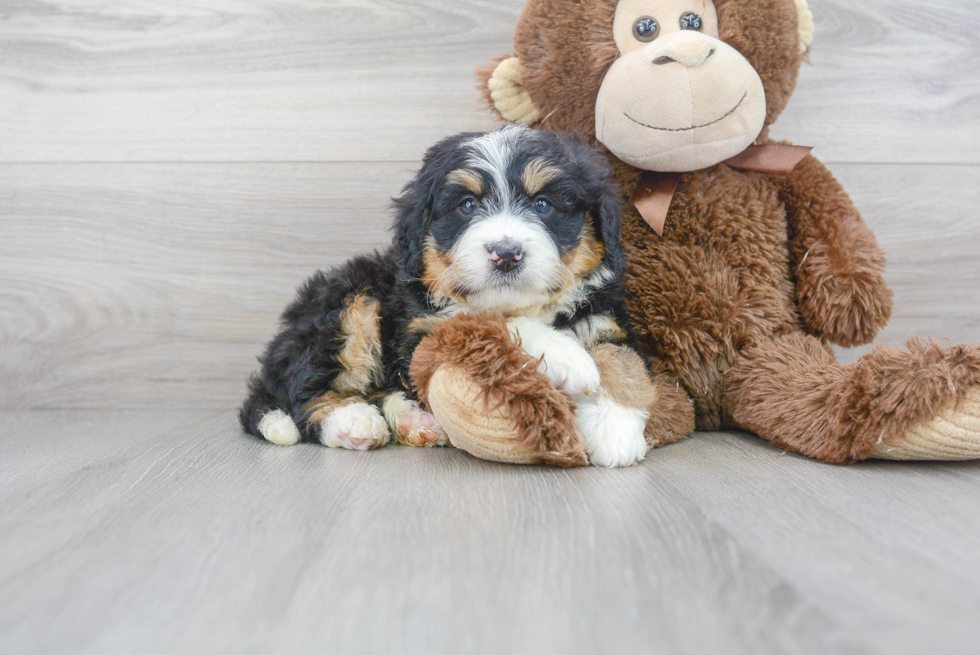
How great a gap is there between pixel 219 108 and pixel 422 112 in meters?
0.72

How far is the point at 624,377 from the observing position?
1577 millimetres

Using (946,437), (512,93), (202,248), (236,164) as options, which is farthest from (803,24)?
(202,248)

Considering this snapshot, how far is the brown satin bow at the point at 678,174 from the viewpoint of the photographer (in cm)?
186

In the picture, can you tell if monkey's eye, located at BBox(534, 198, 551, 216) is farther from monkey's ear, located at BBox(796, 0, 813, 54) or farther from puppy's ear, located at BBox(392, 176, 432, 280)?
monkey's ear, located at BBox(796, 0, 813, 54)

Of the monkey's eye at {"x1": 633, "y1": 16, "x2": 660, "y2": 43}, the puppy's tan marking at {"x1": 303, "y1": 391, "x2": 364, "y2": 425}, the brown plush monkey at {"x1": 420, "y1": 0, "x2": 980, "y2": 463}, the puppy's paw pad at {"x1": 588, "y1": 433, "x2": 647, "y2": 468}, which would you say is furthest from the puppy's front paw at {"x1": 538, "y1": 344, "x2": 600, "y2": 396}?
the monkey's eye at {"x1": 633, "y1": 16, "x2": 660, "y2": 43}

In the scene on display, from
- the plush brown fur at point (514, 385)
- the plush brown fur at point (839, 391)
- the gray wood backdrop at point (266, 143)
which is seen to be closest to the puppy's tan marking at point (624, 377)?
the plush brown fur at point (514, 385)

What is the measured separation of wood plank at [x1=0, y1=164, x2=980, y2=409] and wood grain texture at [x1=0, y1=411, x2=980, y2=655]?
37.8 inches

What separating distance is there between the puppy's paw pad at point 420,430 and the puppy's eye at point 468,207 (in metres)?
0.55

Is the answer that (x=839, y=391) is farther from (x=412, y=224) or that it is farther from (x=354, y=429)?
(x=354, y=429)

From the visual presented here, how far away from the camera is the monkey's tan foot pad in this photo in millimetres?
1376

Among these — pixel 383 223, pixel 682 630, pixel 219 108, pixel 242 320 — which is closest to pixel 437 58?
pixel 383 223

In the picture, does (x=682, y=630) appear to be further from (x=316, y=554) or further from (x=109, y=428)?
(x=109, y=428)

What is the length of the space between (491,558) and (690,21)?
4.88 feet

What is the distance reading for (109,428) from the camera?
217 centimetres
